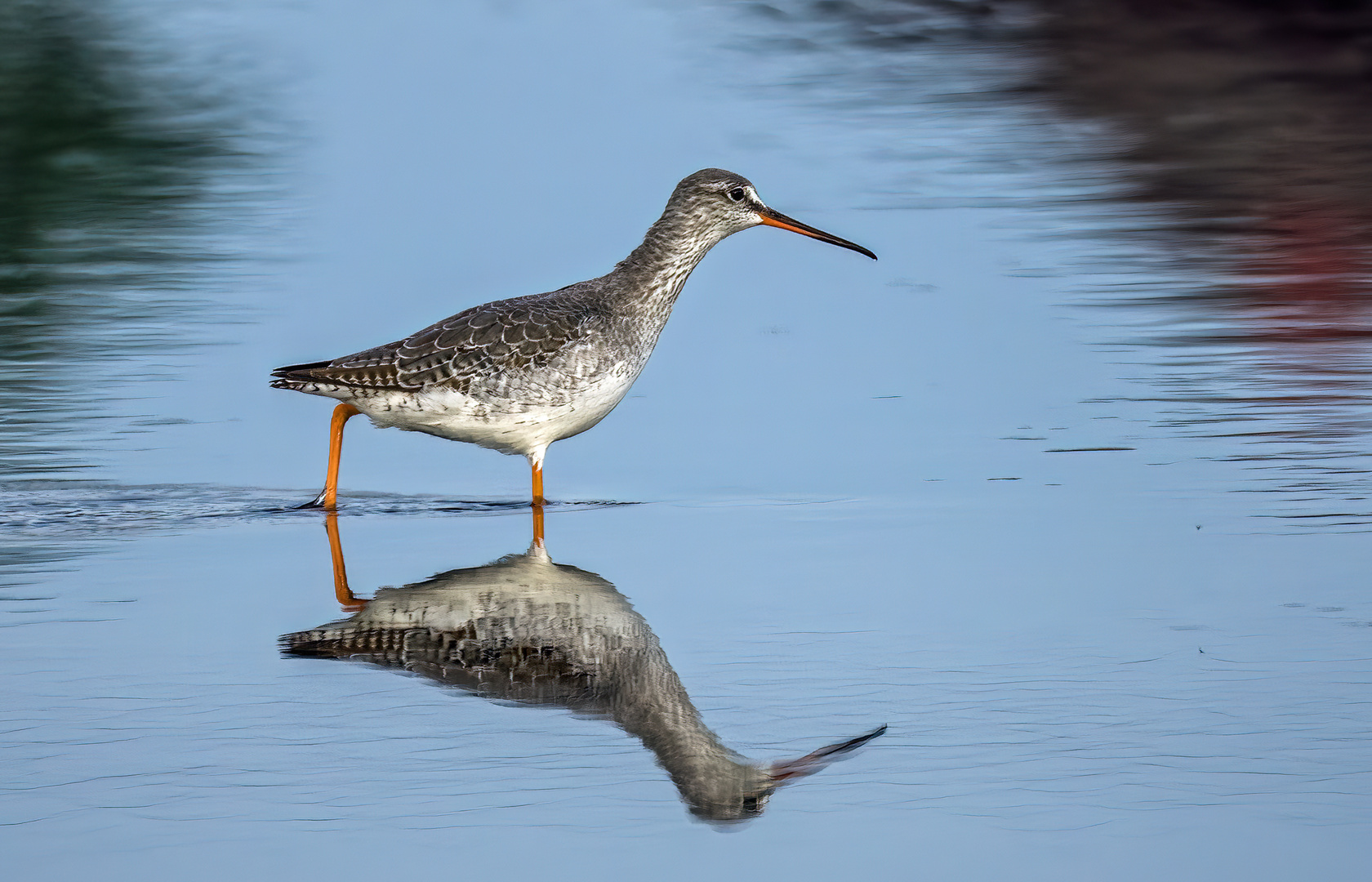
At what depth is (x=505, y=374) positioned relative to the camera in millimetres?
9117

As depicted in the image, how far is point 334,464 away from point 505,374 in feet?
3.18

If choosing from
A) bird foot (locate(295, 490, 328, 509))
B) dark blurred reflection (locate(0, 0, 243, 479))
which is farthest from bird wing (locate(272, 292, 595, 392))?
dark blurred reflection (locate(0, 0, 243, 479))

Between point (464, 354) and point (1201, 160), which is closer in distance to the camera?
point (464, 354)

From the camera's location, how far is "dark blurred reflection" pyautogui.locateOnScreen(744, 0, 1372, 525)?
9.80 metres

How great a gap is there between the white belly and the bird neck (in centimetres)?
56

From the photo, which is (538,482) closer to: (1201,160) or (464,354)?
(464,354)

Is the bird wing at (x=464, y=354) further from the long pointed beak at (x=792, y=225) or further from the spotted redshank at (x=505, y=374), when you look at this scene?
the long pointed beak at (x=792, y=225)

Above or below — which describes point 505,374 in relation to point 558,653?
above

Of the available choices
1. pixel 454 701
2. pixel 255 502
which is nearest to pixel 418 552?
pixel 255 502

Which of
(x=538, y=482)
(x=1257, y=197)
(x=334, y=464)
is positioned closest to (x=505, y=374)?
(x=538, y=482)

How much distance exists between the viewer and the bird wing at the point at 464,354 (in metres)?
9.12

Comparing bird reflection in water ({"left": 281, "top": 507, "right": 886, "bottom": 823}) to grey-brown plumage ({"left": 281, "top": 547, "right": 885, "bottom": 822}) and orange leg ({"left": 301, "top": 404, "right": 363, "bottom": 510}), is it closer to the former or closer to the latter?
grey-brown plumage ({"left": 281, "top": 547, "right": 885, "bottom": 822})

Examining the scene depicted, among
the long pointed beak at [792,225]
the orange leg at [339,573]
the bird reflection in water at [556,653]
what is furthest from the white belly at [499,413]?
the bird reflection in water at [556,653]

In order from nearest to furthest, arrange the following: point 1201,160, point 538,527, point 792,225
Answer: point 538,527 → point 792,225 → point 1201,160
